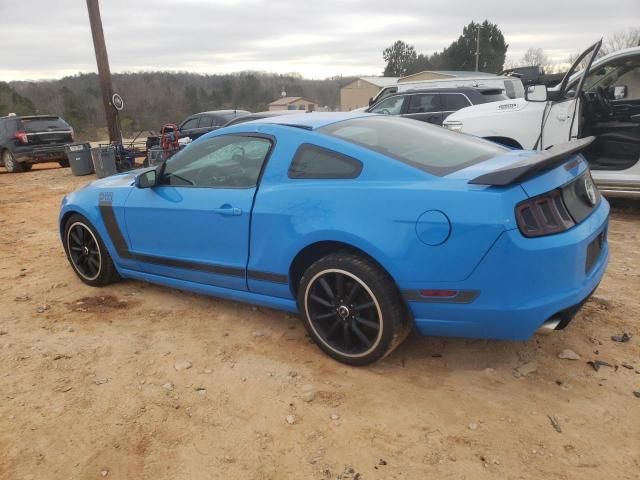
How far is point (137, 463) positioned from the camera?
2.33 m

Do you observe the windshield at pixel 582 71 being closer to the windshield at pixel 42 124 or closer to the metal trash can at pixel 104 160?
the metal trash can at pixel 104 160

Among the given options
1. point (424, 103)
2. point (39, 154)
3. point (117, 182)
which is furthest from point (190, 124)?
point (117, 182)

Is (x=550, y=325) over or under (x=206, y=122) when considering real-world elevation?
under

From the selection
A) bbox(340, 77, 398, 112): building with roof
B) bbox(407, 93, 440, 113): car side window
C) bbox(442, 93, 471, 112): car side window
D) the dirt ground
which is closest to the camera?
the dirt ground

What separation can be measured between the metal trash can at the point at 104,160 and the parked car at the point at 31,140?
3466mm

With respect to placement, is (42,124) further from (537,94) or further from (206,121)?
(537,94)

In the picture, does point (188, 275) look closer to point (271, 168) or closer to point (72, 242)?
point (271, 168)

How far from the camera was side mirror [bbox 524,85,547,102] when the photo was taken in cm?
559

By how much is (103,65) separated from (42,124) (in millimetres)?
3408

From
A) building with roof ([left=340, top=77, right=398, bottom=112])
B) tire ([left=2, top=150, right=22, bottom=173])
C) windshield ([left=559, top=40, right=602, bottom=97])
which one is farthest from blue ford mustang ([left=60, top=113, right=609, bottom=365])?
building with roof ([left=340, top=77, right=398, bottom=112])

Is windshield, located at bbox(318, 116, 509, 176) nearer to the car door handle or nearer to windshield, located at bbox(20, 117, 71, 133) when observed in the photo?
the car door handle

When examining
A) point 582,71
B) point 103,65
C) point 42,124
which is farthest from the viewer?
point 42,124

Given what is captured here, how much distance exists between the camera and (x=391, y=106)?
1157 centimetres

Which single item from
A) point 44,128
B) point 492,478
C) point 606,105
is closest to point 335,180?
point 492,478
